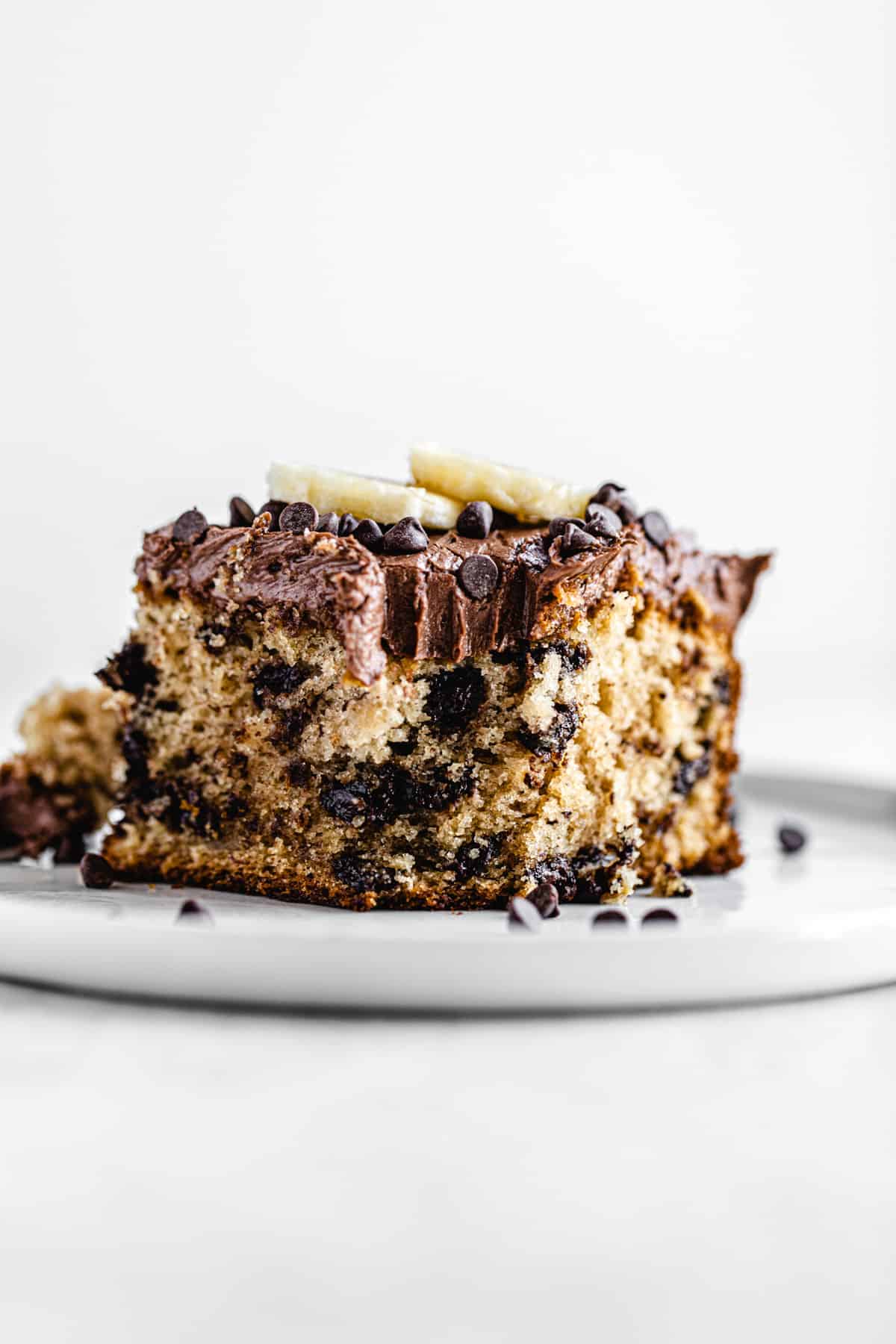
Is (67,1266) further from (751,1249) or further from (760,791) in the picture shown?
(760,791)

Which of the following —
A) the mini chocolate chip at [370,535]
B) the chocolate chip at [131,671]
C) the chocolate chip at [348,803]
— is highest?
the mini chocolate chip at [370,535]

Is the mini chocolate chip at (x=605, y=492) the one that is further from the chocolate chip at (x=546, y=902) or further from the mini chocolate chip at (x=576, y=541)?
the chocolate chip at (x=546, y=902)

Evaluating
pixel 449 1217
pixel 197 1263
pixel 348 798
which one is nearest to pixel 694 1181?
pixel 449 1217

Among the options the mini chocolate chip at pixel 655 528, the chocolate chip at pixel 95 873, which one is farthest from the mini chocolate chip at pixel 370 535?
the chocolate chip at pixel 95 873

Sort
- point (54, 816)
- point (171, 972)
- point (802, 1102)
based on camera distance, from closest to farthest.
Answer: point (802, 1102) < point (171, 972) < point (54, 816)

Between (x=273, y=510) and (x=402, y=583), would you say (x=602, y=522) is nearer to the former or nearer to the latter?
(x=402, y=583)

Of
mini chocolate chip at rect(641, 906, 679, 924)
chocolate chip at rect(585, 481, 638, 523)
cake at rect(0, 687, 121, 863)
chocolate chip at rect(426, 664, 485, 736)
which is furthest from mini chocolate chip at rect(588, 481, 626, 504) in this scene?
cake at rect(0, 687, 121, 863)

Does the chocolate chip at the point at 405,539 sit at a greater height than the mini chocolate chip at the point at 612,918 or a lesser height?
greater

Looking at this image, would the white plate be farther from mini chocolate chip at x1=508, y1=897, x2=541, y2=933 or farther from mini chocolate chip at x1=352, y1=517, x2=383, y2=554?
mini chocolate chip at x1=352, y1=517, x2=383, y2=554
